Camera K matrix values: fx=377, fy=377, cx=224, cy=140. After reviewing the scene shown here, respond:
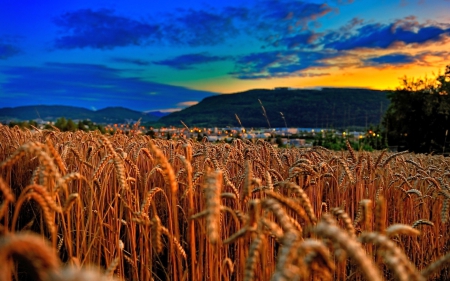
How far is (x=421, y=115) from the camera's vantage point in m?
26.9

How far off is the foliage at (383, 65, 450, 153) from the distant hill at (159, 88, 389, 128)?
2918 centimetres

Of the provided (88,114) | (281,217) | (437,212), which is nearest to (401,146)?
(437,212)

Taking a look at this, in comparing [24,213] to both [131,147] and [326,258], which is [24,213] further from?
[326,258]

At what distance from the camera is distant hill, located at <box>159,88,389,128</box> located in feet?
205

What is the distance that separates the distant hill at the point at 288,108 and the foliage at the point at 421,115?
95.7 feet

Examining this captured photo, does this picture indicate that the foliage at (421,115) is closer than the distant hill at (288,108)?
Yes

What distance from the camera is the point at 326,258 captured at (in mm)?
834

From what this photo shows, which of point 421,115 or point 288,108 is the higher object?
point 288,108

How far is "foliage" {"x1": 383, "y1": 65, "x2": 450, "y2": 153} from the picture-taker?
86.0 feet

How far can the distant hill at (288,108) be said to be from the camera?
62.6 metres

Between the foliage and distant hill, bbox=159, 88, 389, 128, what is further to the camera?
distant hill, bbox=159, 88, 389, 128

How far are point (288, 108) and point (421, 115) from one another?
160ft

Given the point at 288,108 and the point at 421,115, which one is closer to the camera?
the point at 421,115

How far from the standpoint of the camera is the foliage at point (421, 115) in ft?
86.0
